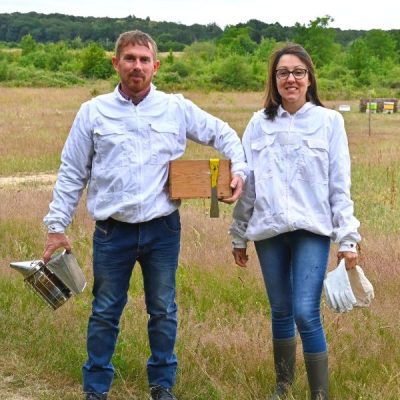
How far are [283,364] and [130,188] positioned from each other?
4.09 ft

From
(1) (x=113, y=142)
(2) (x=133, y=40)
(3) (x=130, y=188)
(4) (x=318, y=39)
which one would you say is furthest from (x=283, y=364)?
(4) (x=318, y=39)

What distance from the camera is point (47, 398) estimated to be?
4.26 m

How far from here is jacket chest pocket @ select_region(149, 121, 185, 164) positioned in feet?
12.9

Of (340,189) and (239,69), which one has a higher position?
(340,189)

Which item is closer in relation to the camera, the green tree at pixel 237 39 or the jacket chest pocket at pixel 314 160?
the jacket chest pocket at pixel 314 160

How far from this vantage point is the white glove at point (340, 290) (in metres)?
3.70

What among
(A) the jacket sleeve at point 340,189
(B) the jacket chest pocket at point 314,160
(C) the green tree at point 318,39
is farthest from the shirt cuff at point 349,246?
(C) the green tree at point 318,39

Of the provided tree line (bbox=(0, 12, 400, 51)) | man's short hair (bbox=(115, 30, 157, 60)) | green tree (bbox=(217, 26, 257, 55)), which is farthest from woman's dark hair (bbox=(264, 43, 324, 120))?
tree line (bbox=(0, 12, 400, 51))

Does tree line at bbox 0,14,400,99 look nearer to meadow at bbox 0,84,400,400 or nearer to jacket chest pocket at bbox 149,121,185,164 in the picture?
meadow at bbox 0,84,400,400

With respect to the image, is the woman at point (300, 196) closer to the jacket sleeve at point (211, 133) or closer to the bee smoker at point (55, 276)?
the jacket sleeve at point (211, 133)

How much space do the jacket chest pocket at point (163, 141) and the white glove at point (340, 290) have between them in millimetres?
1017

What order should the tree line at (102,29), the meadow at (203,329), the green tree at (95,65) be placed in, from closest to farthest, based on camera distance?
the meadow at (203,329)
the green tree at (95,65)
the tree line at (102,29)

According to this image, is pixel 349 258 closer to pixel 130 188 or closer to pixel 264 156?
pixel 264 156

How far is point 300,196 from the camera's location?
12.4 ft
